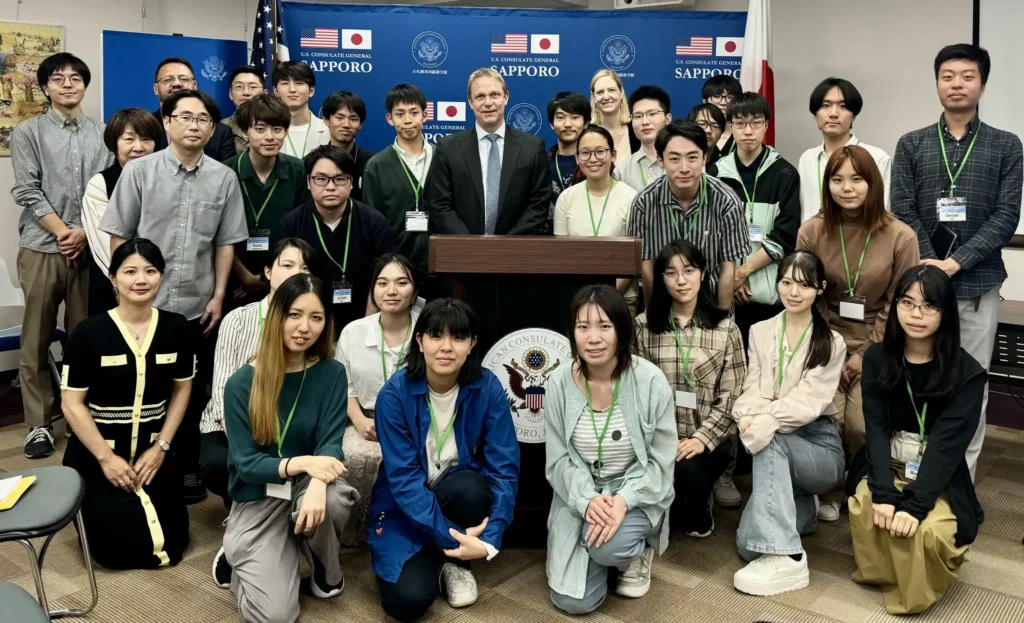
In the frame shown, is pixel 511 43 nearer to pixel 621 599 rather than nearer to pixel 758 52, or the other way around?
pixel 758 52

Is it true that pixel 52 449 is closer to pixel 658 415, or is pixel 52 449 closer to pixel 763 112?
pixel 658 415

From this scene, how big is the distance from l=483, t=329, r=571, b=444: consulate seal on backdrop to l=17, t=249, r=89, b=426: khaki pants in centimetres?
247

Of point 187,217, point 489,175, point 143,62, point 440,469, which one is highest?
point 143,62

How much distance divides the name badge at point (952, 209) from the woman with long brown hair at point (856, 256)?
38cm

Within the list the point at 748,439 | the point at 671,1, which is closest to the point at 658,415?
the point at 748,439

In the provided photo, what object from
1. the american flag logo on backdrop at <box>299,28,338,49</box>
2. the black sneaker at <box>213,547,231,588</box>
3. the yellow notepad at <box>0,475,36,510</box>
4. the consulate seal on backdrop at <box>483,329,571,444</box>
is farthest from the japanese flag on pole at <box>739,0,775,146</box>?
the yellow notepad at <box>0,475,36,510</box>

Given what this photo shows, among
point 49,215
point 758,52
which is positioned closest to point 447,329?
point 49,215

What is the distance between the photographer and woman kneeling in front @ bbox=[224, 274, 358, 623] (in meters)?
2.38

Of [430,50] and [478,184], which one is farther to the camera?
[430,50]

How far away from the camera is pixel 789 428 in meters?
2.77

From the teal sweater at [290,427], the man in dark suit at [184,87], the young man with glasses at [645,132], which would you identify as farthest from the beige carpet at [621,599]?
the man in dark suit at [184,87]

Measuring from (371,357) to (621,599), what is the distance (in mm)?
1200

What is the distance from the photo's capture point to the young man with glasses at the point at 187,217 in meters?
3.23

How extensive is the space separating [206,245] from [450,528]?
1684 millimetres
